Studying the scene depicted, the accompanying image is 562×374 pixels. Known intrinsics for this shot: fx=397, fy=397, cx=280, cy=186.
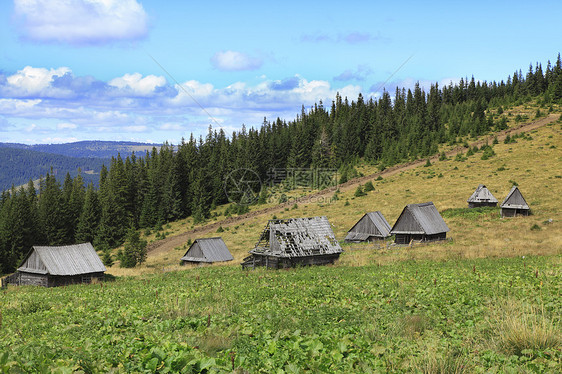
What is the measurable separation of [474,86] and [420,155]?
70.1m

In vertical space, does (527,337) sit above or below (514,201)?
below

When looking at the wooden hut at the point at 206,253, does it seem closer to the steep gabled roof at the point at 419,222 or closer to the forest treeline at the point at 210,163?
the steep gabled roof at the point at 419,222

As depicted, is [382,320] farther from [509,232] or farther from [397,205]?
[397,205]

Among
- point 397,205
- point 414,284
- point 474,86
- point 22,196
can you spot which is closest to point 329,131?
point 397,205

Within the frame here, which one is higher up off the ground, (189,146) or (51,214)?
(189,146)

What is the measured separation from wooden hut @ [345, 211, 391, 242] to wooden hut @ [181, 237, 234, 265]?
15.7m

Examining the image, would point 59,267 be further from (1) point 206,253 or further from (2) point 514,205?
(2) point 514,205

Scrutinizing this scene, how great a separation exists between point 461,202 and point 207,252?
4052 cm

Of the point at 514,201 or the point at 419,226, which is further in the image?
the point at 514,201

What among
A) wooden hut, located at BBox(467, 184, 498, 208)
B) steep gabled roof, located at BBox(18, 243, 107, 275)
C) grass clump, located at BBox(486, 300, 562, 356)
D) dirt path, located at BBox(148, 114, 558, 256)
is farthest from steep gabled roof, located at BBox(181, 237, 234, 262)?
grass clump, located at BBox(486, 300, 562, 356)

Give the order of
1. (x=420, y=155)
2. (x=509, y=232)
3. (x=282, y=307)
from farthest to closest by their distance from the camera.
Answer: (x=420, y=155)
(x=509, y=232)
(x=282, y=307)

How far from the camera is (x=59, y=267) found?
126 feet

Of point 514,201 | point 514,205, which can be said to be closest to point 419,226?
point 514,205

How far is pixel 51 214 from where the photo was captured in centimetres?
8650
